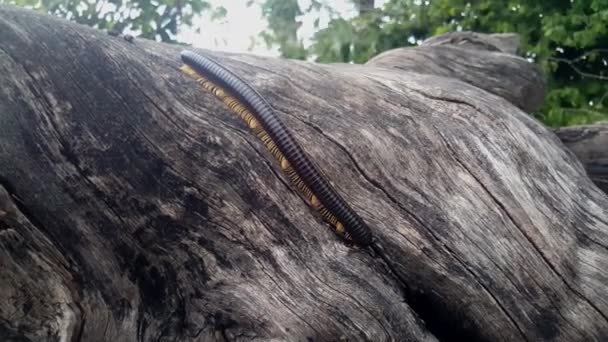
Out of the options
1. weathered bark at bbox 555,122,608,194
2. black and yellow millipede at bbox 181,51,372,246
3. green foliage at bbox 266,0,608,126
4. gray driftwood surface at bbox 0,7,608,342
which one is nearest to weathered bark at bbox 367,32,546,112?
weathered bark at bbox 555,122,608,194

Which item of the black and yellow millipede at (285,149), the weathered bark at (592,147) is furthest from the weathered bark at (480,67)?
the black and yellow millipede at (285,149)

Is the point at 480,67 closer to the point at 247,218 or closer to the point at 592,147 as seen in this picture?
the point at 592,147

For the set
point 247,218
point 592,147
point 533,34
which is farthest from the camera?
point 533,34

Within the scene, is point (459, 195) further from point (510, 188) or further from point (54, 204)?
point (54, 204)

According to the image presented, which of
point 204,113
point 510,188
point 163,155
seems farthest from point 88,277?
point 510,188

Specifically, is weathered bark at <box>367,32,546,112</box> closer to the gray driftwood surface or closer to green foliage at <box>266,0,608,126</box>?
the gray driftwood surface

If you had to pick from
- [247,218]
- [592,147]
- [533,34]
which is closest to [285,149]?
[247,218]
